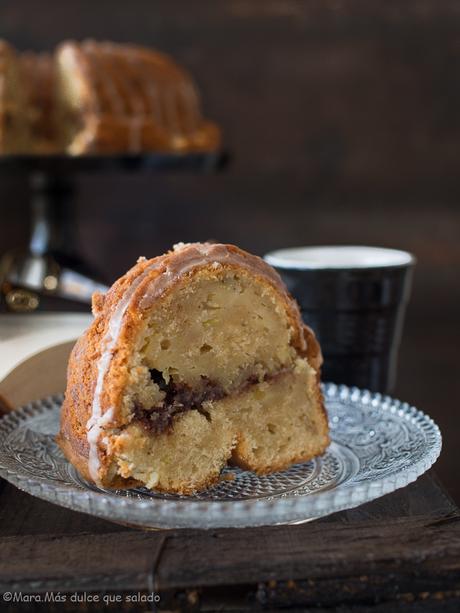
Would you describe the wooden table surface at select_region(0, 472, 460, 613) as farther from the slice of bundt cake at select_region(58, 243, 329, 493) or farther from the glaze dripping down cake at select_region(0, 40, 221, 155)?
the glaze dripping down cake at select_region(0, 40, 221, 155)

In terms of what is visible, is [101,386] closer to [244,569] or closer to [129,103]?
[244,569]

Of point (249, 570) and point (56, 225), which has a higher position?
point (249, 570)

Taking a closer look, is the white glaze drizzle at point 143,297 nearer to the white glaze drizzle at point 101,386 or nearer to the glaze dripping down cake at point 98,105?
the white glaze drizzle at point 101,386

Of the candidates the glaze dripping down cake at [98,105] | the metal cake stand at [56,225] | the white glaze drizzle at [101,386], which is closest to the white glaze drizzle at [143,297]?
the white glaze drizzle at [101,386]

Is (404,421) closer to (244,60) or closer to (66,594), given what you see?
(66,594)

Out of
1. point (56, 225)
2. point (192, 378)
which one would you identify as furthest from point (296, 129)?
point (192, 378)

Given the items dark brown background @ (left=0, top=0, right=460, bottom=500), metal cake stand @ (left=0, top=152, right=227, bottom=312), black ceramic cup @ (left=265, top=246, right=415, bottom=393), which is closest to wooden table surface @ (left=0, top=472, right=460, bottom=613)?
black ceramic cup @ (left=265, top=246, right=415, bottom=393)
